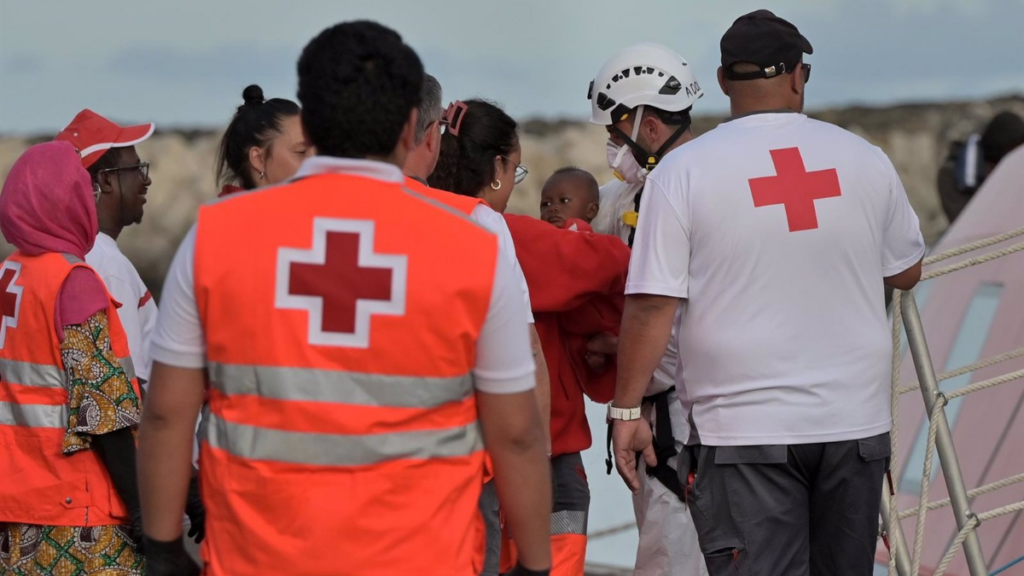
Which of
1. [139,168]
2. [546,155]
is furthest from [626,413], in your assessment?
[546,155]

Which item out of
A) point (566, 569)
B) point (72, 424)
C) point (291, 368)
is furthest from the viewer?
point (566, 569)

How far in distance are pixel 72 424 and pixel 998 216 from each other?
177 inches

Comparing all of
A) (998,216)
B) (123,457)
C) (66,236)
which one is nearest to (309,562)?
(123,457)

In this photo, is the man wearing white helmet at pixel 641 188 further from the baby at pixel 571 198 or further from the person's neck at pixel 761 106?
the person's neck at pixel 761 106

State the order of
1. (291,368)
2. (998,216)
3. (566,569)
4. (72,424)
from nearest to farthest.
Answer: (291,368)
(72,424)
(566,569)
(998,216)

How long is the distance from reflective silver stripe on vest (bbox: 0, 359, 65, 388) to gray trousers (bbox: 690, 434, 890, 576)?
1.46m

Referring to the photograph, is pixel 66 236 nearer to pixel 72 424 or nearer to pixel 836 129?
pixel 72 424

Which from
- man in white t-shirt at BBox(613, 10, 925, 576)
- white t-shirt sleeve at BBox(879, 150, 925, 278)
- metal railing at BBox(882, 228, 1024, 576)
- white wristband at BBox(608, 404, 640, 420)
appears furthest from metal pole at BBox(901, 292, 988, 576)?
white wristband at BBox(608, 404, 640, 420)

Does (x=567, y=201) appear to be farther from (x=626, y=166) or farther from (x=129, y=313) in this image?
(x=129, y=313)

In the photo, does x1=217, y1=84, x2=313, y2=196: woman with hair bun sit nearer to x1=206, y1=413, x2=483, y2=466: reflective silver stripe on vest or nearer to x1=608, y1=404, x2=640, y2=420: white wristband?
x1=608, y1=404, x2=640, y2=420: white wristband

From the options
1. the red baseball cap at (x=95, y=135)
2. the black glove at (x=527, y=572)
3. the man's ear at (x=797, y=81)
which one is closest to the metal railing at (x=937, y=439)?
the man's ear at (x=797, y=81)

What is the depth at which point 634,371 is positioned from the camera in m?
3.17

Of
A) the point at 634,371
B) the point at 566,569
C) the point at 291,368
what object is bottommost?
the point at 566,569

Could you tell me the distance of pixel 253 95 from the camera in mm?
3561
